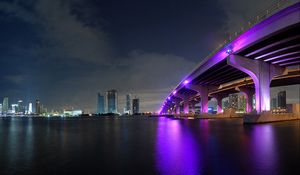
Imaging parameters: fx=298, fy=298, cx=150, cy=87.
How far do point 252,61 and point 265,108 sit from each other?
857cm

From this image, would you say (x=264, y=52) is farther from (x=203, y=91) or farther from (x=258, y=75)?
(x=203, y=91)

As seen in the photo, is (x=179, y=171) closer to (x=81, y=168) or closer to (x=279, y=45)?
(x=81, y=168)

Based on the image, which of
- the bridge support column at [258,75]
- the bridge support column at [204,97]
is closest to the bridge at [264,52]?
the bridge support column at [258,75]

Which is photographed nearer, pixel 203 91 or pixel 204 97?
pixel 204 97

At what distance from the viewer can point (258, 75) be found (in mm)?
52031

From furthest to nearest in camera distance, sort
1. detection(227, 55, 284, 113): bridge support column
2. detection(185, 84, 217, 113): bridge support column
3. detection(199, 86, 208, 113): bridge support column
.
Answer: detection(199, 86, 208, 113): bridge support column → detection(185, 84, 217, 113): bridge support column → detection(227, 55, 284, 113): bridge support column

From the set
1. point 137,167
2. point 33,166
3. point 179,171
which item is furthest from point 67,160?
point 179,171

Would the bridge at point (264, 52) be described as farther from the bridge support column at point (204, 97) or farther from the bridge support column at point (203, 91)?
the bridge support column at point (204, 97)

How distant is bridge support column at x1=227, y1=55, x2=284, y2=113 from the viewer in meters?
51.0

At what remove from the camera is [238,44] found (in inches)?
1916

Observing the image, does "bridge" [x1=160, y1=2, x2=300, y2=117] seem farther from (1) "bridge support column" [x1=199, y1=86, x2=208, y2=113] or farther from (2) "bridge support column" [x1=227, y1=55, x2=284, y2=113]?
(1) "bridge support column" [x1=199, y1=86, x2=208, y2=113]

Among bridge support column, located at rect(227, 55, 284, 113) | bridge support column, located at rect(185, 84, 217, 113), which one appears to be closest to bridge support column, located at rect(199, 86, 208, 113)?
bridge support column, located at rect(185, 84, 217, 113)

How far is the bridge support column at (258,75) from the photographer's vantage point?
167 feet

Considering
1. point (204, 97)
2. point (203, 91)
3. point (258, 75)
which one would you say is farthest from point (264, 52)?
point (203, 91)
